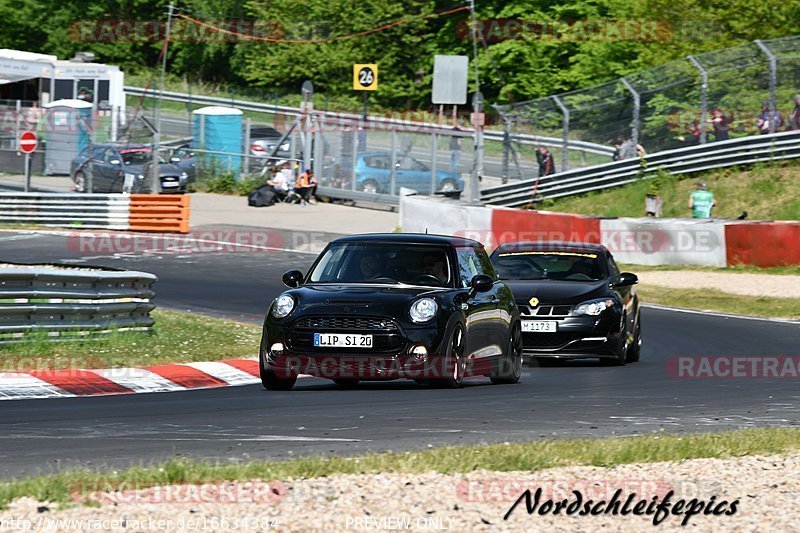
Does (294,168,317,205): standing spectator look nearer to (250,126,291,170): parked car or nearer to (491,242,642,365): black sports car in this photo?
(250,126,291,170): parked car

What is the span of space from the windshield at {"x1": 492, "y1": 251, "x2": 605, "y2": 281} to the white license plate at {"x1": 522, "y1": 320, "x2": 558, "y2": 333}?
110 centimetres

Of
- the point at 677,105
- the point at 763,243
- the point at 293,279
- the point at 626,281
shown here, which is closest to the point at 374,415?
the point at 293,279

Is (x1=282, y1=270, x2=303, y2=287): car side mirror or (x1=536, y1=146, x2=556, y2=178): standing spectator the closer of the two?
(x1=282, y1=270, x2=303, y2=287): car side mirror

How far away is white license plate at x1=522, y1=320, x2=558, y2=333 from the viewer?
50.1 ft

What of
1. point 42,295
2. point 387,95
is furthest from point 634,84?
point 387,95

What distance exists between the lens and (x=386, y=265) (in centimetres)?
1266

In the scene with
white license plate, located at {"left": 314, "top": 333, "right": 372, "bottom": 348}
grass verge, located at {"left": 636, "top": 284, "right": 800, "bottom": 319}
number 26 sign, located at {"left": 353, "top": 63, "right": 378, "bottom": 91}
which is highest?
number 26 sign, located at {"left": 353, "top": 63, "right": 378, "bottom": 91}

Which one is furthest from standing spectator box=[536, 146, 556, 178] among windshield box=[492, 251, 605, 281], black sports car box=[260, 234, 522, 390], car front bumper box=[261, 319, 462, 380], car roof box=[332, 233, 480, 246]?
car front bumper box=[261, 319, 462, 380]

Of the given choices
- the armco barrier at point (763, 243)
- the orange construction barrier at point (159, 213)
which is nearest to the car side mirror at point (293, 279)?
the armco barrier at point (763, 243)

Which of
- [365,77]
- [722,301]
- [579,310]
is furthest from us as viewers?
[365,77]

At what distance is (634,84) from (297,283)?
829 inches

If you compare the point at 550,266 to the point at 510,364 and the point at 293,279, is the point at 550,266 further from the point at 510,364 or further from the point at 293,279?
the point at 293,279

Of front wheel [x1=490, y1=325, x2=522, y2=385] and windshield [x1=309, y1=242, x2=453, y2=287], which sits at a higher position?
windshield [x1=309, y1=242, x2=453, y2=287]

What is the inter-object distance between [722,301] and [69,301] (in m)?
12.5
